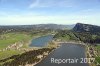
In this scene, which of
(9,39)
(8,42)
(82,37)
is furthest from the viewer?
(82,37)

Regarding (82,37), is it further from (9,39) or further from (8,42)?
(8,42)

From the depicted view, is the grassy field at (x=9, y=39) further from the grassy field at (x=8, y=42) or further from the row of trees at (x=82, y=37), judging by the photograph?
the row of trees at (x=82, y=37)

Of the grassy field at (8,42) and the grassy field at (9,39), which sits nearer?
the grassy field at (8,42)

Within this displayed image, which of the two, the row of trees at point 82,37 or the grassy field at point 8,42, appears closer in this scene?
the grassy field at point 8,42

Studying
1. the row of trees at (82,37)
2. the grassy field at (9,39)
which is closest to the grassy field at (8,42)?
the grassy field at (9,39)

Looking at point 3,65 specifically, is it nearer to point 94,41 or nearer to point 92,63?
point 92,63

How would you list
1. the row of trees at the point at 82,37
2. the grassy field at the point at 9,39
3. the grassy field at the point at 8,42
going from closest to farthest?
the grassy field at the point at 8,42 → the grassy field at the point at 9,39 → the row of trees at the point at 82,37

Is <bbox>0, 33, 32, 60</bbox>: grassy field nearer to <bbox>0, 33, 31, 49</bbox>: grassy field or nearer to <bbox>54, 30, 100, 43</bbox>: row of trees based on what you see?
<bbox>0, 33, 31, 49</bbox>: grassy field

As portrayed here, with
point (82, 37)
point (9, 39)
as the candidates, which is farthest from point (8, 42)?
point (82, 37)

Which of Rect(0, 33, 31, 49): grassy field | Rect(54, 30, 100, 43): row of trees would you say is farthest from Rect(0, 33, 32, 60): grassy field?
Rect(54, 30, 100, 43): row of trees

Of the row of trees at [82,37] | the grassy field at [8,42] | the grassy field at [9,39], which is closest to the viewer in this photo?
the grassy field at [8,42]

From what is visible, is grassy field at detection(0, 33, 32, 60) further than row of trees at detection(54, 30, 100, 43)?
No
